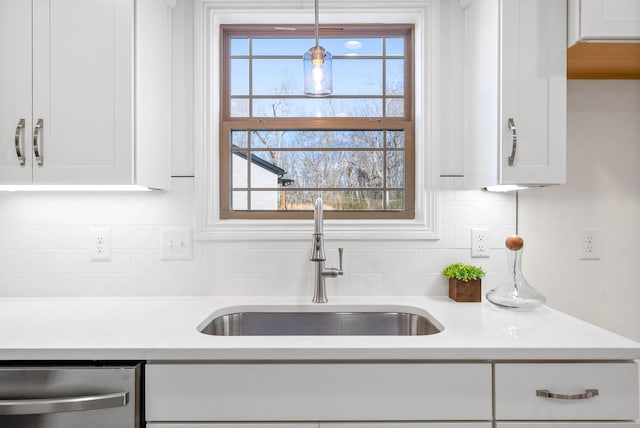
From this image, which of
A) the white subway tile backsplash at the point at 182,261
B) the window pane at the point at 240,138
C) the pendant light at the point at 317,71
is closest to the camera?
the pendant light at the point at 317,71

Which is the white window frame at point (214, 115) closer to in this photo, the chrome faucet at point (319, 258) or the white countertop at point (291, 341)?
the chrome faucet at point (319, 258)

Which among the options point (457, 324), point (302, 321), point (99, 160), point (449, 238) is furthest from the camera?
point (449, 238)

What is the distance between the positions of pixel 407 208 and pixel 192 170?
3.13ft

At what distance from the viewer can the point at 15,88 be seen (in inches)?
59.6

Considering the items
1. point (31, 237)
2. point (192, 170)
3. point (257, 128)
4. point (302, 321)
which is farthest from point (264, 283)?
point (31, 237)

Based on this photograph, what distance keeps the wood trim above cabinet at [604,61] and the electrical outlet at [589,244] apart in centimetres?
65

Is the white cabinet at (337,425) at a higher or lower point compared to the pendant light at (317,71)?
lower

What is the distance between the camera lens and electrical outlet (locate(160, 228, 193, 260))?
1.84 meters

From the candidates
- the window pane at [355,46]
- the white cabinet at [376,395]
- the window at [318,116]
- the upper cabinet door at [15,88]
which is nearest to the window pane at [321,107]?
the window at [318,116]

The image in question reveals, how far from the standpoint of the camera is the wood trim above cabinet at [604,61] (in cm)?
152

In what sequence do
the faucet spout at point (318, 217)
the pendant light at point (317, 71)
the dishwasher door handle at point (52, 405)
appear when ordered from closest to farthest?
the dishwasher door handle at point (52, 405)
the pendant light at point (317, 71)
the faucet spout at point (318, 217)

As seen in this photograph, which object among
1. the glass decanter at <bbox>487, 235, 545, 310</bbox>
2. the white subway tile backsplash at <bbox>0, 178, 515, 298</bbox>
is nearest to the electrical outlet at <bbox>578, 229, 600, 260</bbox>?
the white subway tile backsplash at <bbox>0, 178, 515, 298</bbox>

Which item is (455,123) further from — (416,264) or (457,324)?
(457,324)

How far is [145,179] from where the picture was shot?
1614 mm
